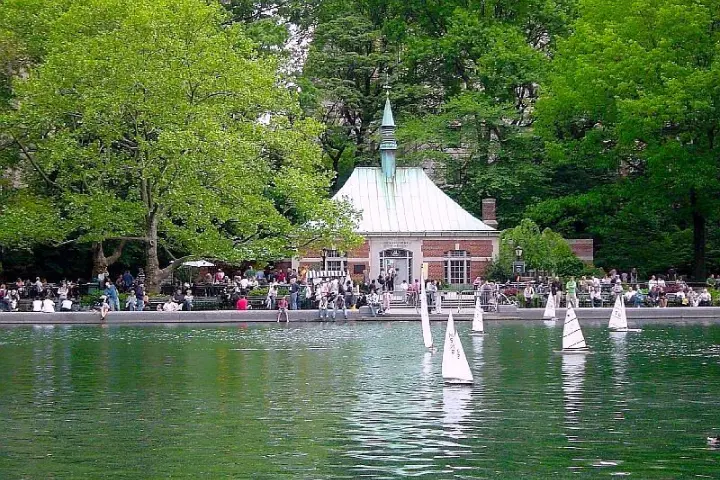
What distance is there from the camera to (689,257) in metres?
64.8

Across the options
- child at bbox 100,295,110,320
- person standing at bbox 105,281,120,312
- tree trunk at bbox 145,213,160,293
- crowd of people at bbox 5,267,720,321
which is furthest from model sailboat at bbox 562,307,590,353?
tree trunk at bbox 145,213,160,293

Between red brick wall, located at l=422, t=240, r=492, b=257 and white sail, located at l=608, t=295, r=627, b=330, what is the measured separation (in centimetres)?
1904

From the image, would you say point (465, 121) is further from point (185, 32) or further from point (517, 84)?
point (185, 32)

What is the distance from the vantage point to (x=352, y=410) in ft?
80.3

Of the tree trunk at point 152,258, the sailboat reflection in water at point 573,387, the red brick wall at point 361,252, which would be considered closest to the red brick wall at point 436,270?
the red brick wall at point 361,252

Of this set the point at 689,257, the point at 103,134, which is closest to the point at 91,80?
the point at 103,134

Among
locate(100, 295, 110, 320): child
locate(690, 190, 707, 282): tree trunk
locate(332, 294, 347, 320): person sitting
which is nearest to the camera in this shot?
locate(100, 295, 110, 320): child

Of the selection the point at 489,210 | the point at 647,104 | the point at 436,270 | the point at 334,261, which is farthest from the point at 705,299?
the point at 334,261

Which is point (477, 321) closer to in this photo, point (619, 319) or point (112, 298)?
point (619, 319)

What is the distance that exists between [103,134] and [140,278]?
6119 millimetres

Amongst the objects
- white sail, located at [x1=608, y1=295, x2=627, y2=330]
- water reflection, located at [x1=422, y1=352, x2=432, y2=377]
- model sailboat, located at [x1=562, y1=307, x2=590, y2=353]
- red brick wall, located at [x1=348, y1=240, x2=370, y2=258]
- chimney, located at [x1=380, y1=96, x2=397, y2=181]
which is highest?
chimney, located at [x1=380, y1=96, x2=397, y2=181]

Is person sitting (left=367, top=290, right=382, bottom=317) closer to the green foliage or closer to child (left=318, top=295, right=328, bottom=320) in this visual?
child (left=318, top=295, right=328, bottom=320)

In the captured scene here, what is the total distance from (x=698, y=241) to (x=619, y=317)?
18962 mm

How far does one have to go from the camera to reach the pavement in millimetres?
48500
